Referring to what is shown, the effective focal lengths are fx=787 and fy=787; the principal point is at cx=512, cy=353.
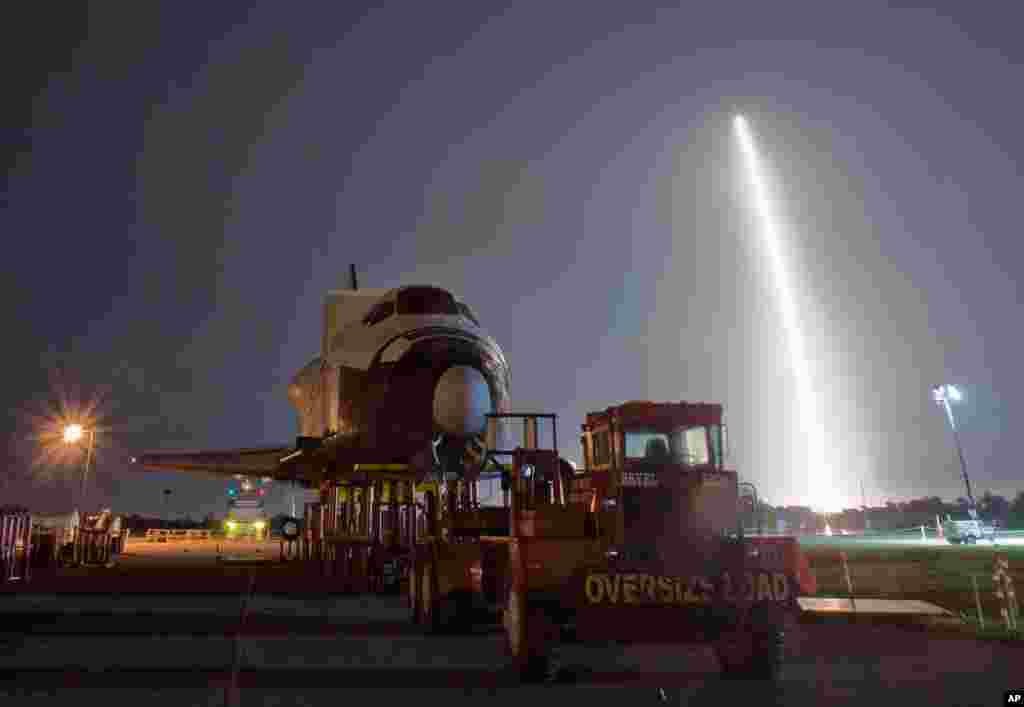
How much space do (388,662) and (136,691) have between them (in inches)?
111

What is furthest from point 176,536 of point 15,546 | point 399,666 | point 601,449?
point 601,449

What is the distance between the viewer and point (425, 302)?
18078 mm

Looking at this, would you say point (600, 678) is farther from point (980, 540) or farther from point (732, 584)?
point (980, 540)

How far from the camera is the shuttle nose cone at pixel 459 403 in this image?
14938 millimetres

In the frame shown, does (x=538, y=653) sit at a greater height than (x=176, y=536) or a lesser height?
lesser

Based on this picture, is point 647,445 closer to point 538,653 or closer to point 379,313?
point 538,653

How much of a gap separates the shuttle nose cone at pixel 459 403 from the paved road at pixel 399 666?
3.67 meters

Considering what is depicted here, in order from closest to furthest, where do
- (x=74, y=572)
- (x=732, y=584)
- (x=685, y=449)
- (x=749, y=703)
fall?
1. (x=749, y=703)
2. (x=732, y=584)
3. (x=685, y=449)
4. (x=74, y=572)

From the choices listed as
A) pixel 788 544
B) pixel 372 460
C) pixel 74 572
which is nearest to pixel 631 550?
pixel 788 544

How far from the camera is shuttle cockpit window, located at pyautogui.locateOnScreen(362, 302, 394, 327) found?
18.1 m

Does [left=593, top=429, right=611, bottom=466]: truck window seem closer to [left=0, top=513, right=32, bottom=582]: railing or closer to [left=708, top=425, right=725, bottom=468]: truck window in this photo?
[left=708, top=425, right=725, bottom=468]: truck window

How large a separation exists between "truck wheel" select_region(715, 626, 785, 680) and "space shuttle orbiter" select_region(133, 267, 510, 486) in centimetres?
618

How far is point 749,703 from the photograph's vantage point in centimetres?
705

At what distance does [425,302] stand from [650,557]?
35.6 feet
